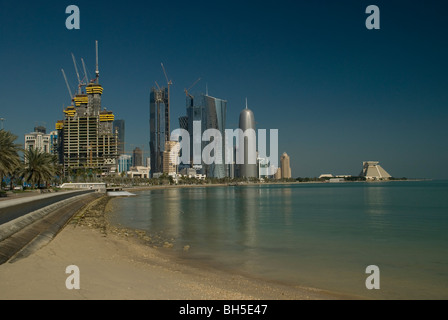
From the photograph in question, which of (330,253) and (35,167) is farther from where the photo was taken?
(35,167)

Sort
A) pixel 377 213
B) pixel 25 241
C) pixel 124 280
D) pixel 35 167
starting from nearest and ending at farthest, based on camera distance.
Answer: pixel 124 280 → pixel 25 241 → pixel 377 213 → pixel 35 167

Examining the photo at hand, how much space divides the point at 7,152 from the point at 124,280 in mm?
51392

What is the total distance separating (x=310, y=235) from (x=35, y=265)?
21.6m

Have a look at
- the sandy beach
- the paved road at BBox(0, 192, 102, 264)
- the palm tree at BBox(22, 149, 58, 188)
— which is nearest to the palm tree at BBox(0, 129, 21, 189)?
the palm tree at BBox(22, 149, 58, 188)

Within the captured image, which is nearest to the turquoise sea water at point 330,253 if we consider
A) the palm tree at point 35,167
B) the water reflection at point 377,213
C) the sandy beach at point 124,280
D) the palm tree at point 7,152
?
Answer: the water reflection at point 377,213

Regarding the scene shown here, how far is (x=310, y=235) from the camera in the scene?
28.7 m

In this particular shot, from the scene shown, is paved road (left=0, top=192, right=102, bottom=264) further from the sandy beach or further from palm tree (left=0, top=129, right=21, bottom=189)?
palm tree (left=0, top=129, right=21, bottom=189)

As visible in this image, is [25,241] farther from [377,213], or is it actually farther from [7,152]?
[377,213]

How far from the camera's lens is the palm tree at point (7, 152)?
52.4 meters

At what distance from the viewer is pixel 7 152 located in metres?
52.9

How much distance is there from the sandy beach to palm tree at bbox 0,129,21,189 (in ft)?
135

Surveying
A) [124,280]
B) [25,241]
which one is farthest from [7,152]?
[124,280]
